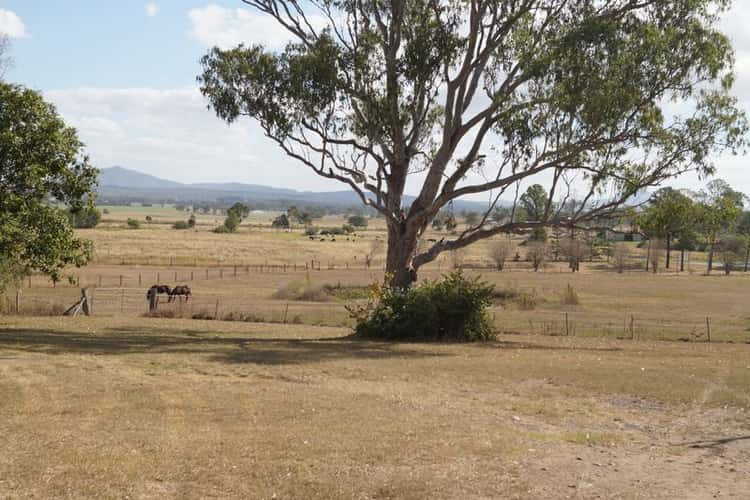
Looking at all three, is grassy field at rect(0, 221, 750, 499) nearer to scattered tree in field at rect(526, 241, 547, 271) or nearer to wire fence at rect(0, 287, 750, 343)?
wire fence at rect(0, 287, 750, 343)

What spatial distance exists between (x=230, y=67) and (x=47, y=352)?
13667 mm

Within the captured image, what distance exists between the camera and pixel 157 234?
130 meters

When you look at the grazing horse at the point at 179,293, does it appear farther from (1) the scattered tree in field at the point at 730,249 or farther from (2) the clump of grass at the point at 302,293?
(1) the scattered tree in field at the point at 730,249

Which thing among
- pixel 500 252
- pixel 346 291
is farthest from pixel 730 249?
pixel 346 291

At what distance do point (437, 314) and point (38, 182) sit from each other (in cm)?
1417

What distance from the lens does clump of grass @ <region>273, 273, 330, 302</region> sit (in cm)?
5975

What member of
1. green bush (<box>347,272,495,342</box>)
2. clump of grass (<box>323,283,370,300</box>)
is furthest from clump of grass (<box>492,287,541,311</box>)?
green bush (<box>347,272,495,342</box>)

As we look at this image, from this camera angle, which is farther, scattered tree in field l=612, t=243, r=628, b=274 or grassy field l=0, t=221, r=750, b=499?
scattered tree in field l=612, t=243, r=628, b=274

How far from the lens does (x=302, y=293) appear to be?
60.9 metres

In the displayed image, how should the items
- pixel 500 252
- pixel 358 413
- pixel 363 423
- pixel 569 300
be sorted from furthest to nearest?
pixel 500 252 → pixel 569 300 → pixel 358 413 → pixel 363 423

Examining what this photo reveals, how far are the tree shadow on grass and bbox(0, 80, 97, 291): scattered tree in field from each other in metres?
2.59

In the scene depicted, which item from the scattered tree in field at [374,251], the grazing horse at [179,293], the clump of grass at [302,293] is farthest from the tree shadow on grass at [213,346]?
the scattered tree in field at [374,251]

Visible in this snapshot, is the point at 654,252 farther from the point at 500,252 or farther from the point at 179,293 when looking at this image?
the point at 179,293

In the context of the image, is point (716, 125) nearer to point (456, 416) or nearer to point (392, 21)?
point (392, 21)
